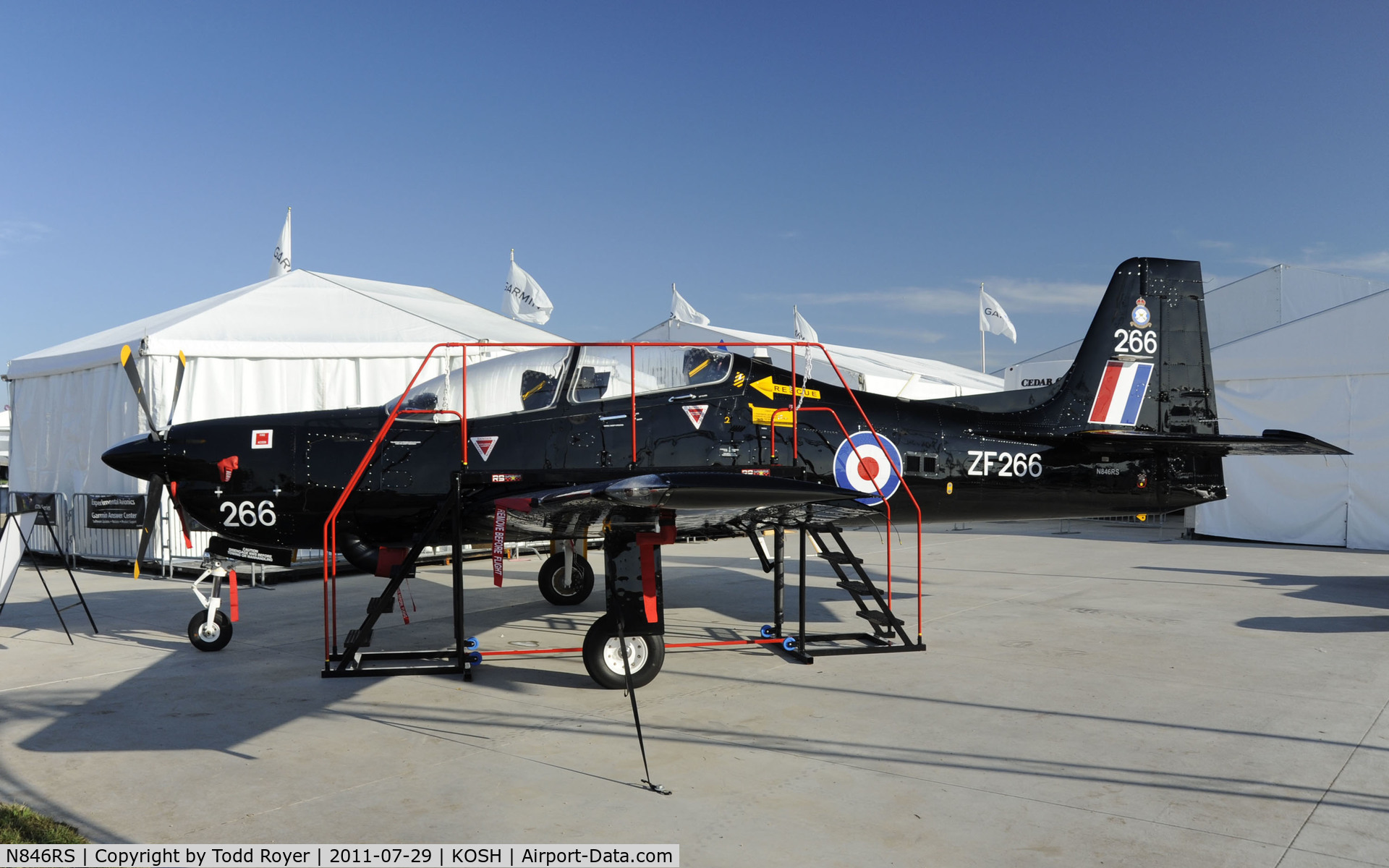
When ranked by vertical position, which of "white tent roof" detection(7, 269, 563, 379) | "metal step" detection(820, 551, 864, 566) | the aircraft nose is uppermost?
"white tent roof" detection(7, 269, 563, 379)

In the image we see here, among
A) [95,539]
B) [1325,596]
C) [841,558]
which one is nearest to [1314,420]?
[1325,596]

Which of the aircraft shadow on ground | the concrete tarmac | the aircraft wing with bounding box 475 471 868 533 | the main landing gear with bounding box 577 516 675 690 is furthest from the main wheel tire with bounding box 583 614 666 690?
the aircraft shadow on ground

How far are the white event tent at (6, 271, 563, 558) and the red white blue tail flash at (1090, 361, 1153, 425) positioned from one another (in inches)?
379

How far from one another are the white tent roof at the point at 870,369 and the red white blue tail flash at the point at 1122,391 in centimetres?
944

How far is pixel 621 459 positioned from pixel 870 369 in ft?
78.1

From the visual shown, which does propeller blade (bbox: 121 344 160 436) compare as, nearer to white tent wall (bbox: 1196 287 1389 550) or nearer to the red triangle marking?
the red triangle marking

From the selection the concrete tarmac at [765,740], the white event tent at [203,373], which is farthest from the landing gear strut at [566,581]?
the white event tent at [203,373]

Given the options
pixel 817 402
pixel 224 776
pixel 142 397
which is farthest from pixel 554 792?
pixel 142 397

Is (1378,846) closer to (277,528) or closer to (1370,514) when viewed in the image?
(277,528)

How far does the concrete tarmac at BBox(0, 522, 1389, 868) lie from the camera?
4.09 meters

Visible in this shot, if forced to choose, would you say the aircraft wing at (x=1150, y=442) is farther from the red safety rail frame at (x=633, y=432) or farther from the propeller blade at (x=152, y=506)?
the propeller blade at (x=152, y=506)

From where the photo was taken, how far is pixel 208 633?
805 cm

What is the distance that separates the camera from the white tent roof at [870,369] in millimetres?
24344

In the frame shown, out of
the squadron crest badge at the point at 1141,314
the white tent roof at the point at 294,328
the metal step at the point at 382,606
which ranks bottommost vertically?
the metal step at the point at 382,606
